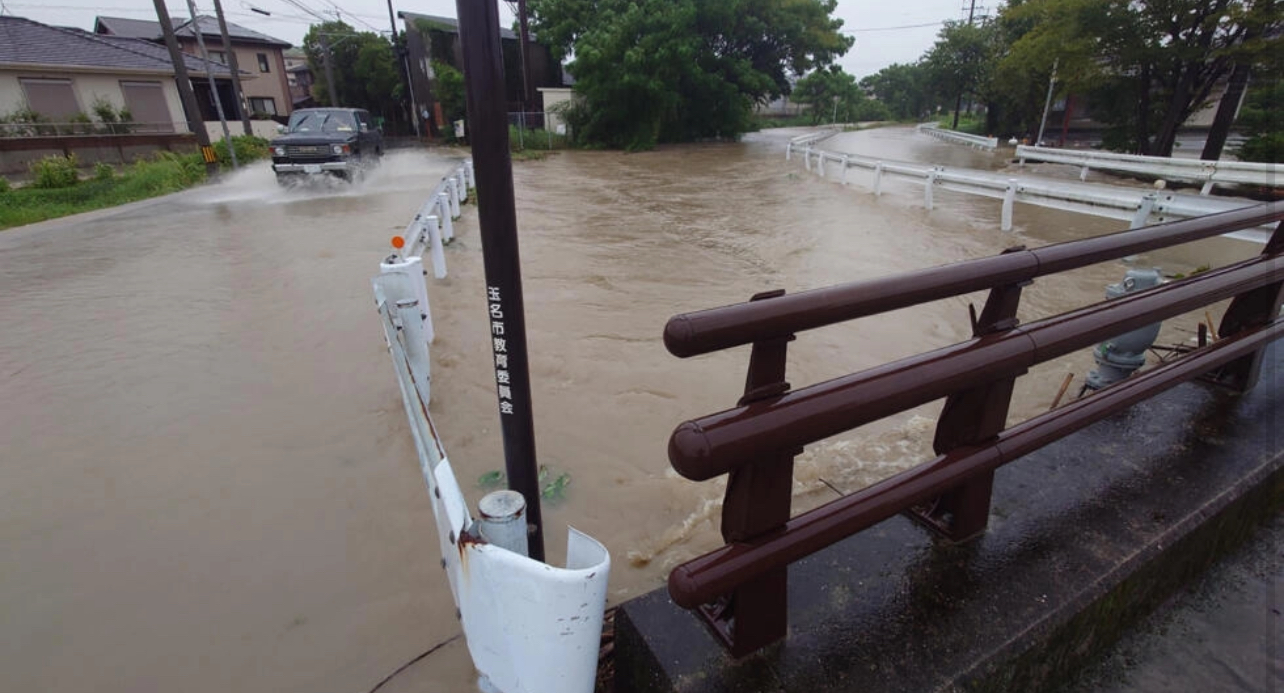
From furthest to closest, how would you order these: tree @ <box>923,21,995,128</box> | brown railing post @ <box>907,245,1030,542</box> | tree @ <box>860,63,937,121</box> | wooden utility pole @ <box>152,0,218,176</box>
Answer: tree @ <box>860,63,937,121</box>, tree @ <box>923,21,995,128</box>, wooden utility pole @ <box>152,0,218,176</box>, brown railing post @ <box>907,245,1030,542</box>

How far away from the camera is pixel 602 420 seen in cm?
425

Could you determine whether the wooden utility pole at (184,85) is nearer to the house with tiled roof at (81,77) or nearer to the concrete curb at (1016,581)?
the house with tiled roof at (81,77)

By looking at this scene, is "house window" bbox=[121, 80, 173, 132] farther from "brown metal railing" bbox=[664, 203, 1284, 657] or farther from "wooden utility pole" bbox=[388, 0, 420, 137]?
"brown metal railing" bbox=[664, 203, 1284, 657]

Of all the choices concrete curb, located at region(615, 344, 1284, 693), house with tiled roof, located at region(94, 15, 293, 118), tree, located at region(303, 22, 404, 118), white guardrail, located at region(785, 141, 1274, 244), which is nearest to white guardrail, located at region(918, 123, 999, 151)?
white guardrail, located at region(785, 141, 1274, 244)

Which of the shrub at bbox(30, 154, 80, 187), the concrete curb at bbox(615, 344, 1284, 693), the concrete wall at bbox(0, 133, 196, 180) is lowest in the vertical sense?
the concrete curb at bbox(615, 344, 1284, 693)

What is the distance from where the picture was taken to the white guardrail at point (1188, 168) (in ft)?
31.1

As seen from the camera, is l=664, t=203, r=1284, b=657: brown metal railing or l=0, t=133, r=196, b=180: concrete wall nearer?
l=664, t=203, r=1284, b=657: brown metal railing

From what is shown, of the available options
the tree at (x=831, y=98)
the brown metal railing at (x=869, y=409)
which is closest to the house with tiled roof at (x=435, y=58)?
the brown metal railing at (x=869, y=409)

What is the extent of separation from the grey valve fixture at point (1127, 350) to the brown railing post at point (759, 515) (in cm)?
263

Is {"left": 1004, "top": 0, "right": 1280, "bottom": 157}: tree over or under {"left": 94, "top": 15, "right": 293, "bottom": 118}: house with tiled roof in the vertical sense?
under

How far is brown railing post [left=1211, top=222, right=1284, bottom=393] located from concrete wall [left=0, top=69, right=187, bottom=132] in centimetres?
3435

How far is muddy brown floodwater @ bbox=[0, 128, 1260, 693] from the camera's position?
2.52m

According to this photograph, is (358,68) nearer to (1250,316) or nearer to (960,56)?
(960,56)

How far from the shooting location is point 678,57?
101 ft
